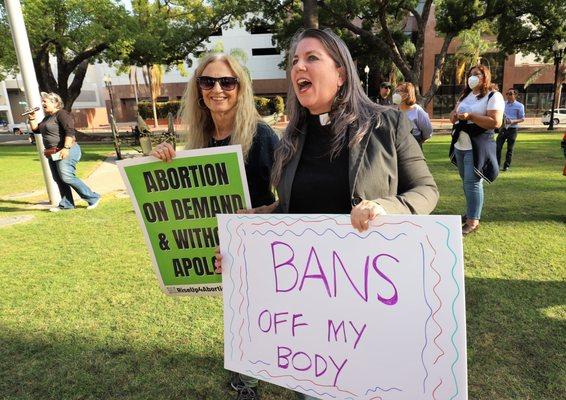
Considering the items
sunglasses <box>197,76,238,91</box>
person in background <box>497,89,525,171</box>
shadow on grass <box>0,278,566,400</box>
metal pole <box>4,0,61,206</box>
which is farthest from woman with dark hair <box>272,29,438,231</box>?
person in background <box>497,89,525,171</box>

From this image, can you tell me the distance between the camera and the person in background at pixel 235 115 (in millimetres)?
2123

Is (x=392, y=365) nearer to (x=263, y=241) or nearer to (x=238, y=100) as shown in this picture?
(x=263, y=241)

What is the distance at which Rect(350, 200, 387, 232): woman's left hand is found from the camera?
1.36 meters

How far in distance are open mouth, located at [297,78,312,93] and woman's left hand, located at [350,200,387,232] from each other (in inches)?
22.2

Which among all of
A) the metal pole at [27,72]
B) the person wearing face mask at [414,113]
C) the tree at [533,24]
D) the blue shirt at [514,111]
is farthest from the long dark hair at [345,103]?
the tree at [533,24]

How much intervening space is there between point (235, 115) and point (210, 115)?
0.23m

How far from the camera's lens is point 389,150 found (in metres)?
1.57

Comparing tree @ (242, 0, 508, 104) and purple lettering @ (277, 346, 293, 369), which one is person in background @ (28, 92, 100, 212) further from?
tree @ (242, 0, 508, 104)

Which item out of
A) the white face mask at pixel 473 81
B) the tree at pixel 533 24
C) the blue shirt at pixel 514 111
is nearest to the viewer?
the white face mask at pixel 473 81

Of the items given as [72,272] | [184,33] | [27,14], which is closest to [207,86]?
[72,272]

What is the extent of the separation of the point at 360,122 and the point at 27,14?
2101 cm

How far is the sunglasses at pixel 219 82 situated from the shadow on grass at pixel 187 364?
1.81 m

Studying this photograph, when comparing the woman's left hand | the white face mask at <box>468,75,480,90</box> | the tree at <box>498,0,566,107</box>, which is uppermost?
the tree at <box>498,0,566,107</box>

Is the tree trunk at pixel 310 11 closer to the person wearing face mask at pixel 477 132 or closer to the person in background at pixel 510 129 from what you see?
the person in background at pixel 510 129
